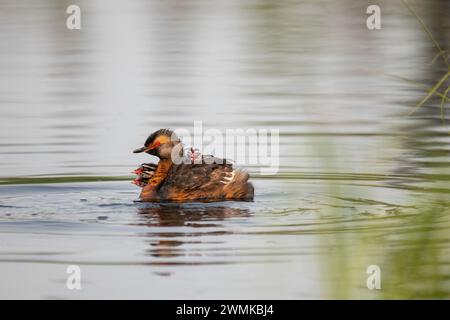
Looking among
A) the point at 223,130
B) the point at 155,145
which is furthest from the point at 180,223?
the point at 223,130

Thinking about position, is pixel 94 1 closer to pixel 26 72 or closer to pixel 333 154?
pixel 26 72

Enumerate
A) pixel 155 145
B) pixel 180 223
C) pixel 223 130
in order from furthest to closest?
pixel 223 130
pixel 155 145
pixel 180 223

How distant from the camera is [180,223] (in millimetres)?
9758

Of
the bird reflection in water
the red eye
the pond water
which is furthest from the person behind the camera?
the red eye

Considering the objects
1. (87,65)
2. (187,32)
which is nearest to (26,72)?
(87,65)

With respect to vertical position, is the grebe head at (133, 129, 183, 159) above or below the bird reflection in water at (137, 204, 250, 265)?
above

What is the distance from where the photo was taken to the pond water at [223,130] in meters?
7.93

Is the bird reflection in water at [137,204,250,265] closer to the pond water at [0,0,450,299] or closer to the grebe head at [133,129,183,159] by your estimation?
the pond water at [0,0,450,299]

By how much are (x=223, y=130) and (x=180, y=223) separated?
3.40 m

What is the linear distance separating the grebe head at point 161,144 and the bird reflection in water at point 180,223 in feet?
2.19

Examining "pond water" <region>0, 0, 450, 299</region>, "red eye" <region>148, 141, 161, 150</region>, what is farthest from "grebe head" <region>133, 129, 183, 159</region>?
"pond water" <region>0, 0, 450, 299</region>

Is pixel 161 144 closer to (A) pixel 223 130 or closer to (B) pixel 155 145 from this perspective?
(B) pixel 155 145

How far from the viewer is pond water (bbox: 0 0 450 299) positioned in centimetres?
793

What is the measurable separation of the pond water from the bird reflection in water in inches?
0.9
